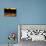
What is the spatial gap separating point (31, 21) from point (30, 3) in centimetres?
63

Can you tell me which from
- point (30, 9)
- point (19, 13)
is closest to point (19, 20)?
point (19, 13)

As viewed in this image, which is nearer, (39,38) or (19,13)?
(39,38)

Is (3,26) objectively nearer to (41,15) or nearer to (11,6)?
(11,6)

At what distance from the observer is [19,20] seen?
4.12m

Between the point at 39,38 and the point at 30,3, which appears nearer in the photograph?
the point at 39,38

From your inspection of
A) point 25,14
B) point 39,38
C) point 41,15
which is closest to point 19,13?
point 25,14

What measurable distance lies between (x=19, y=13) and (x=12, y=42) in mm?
1026

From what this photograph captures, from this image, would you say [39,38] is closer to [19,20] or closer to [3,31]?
[19,20]

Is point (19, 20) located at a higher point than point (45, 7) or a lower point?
lower

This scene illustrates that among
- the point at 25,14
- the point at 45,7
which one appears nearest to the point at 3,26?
the point at 25,14

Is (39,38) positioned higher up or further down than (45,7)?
further down

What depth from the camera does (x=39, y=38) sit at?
12.7 feet

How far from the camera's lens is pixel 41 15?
415cm

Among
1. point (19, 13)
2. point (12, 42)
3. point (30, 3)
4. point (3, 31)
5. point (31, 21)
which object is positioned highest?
point (30, 3)
